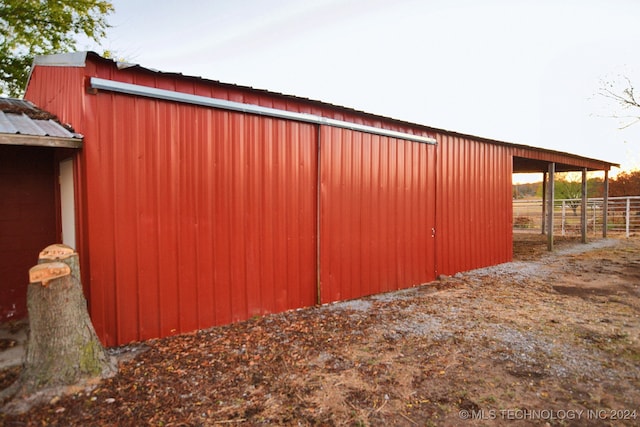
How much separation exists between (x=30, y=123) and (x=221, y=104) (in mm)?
1949

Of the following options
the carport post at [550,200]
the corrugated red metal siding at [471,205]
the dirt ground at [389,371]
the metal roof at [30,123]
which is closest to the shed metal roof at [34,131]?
the metal roof at [30,123]

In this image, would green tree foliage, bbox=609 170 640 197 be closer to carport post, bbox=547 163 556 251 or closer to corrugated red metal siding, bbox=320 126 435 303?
carport post, bbox=547 163 556 251

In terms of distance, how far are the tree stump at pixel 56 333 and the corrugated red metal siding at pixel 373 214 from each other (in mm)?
3000

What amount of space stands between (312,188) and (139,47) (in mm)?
12138

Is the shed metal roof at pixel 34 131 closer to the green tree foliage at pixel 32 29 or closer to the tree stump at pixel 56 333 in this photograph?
the tree stump at pixel 56 333

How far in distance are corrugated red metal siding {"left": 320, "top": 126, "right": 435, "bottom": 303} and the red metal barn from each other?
25 mm

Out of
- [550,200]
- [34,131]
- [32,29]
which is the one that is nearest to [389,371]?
[34,131]

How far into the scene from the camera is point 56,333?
2432mm

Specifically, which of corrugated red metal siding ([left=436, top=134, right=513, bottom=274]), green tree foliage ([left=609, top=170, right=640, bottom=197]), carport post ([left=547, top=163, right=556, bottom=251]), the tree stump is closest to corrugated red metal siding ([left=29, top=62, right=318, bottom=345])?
the tree stump

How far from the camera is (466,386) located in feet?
8.30

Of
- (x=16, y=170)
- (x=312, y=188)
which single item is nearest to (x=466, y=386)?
(x=312, y=188)

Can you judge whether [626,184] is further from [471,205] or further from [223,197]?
[223,197]

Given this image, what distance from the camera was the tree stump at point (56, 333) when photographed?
2.37m

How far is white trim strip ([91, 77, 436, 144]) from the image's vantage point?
325cm
